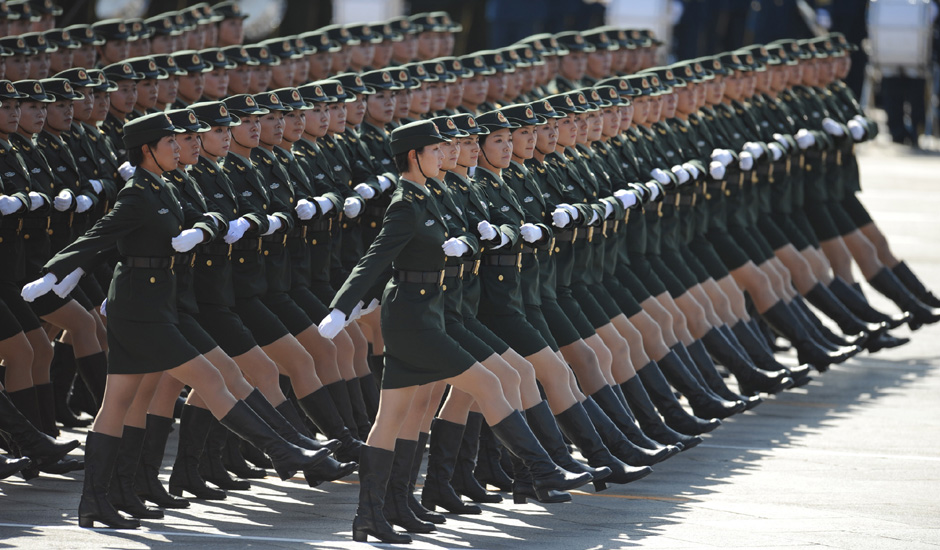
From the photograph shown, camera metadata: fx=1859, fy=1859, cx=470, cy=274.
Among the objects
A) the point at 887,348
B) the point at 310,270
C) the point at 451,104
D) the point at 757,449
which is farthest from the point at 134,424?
the point at 887,348

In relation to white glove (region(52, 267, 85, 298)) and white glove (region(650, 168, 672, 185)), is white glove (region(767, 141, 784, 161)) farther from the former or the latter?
white glove (region(52, 267, 85, 298))

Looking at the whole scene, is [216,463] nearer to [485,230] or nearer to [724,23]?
[485,230]

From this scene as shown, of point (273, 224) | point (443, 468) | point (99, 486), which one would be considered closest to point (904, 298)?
point (443, 468)

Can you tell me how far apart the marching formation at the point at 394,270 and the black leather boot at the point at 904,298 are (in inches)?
1.2

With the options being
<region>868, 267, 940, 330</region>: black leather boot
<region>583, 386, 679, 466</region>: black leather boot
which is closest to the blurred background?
<region>868, 267, 940, 330</region>: black leather boot

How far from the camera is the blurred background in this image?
19.8 meters

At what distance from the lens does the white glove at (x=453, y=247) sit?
739cm

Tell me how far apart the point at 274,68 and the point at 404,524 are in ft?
14.9

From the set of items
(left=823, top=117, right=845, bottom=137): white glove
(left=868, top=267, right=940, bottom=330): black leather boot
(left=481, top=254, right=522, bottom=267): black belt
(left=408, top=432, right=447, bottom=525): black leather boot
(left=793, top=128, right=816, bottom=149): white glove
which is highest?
(left=823, top=117, right=845, bottom=137): white glove

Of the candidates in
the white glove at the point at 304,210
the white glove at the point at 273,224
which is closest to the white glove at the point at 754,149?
the white glove at the point at 304,210

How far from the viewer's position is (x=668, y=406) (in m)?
9.36

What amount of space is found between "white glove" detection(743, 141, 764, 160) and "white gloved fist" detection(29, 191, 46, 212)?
4505 millimetres

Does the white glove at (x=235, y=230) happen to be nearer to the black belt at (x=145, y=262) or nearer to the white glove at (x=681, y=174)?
the black belt at (x=145, y=262)

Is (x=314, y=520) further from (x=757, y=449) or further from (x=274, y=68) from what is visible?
(x=274, y=68)
